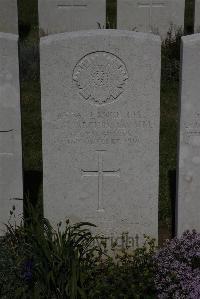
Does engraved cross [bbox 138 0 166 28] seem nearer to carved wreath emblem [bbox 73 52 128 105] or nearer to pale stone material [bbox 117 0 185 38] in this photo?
pale stone material [bbox 117 0 185 38]

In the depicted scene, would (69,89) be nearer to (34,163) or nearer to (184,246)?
(184,246)

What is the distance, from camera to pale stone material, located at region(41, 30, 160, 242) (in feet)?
17.1

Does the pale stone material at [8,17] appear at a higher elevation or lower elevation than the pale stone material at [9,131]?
higher

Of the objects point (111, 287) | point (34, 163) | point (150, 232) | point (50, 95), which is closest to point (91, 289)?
point (111, 287)

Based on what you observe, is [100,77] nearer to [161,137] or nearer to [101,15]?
[161,137]

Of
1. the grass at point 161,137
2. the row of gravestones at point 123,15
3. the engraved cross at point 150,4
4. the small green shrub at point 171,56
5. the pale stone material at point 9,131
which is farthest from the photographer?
the engraved cross at point 150,4

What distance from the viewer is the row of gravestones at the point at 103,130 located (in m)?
5.21

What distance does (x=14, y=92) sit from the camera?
17.8ft

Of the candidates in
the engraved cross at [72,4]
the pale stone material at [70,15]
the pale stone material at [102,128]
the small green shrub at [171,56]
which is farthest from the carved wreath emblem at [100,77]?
the engraved cross at [72,4]

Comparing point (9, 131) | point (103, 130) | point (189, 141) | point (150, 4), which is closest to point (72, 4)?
point (150, 4)

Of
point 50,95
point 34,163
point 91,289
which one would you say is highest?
point 50,95

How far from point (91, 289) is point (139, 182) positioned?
118cm

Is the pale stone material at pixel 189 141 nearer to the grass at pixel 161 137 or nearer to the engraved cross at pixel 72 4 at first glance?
the grass at pixel 161 137

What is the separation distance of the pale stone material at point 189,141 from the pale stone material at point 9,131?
1.37 meters
